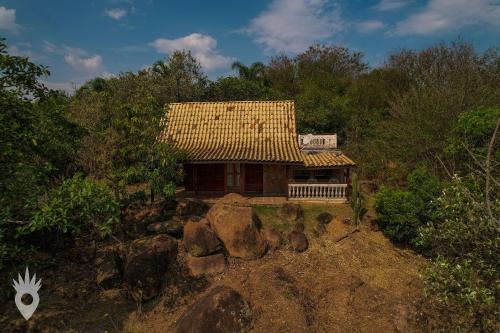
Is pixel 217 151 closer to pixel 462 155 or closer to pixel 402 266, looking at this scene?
pixel 402 266

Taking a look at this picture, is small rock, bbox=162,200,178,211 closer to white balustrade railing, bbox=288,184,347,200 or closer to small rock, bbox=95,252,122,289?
small rock, bbox=95,252,122,289

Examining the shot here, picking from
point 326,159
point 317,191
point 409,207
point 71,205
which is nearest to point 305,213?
point 317,191

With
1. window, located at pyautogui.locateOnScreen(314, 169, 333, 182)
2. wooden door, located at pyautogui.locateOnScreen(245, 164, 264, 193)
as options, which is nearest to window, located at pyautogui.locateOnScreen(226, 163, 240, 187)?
wooden door, located at pyautogui.locateOnScreen(245, 164, 264, 193)

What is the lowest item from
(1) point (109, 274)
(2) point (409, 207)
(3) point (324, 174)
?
(1) point (109, 274)

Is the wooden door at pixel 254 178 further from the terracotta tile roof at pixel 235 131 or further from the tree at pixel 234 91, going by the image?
the tree at pixel 234 91

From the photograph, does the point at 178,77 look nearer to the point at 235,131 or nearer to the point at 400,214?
the point at 235,131

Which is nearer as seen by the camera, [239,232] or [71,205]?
[71,205]

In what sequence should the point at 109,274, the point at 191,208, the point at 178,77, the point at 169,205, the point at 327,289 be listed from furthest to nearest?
the point at 178,77
the point at 169,205
the point at 191,208
the point at 109,274
the point at 327,289
